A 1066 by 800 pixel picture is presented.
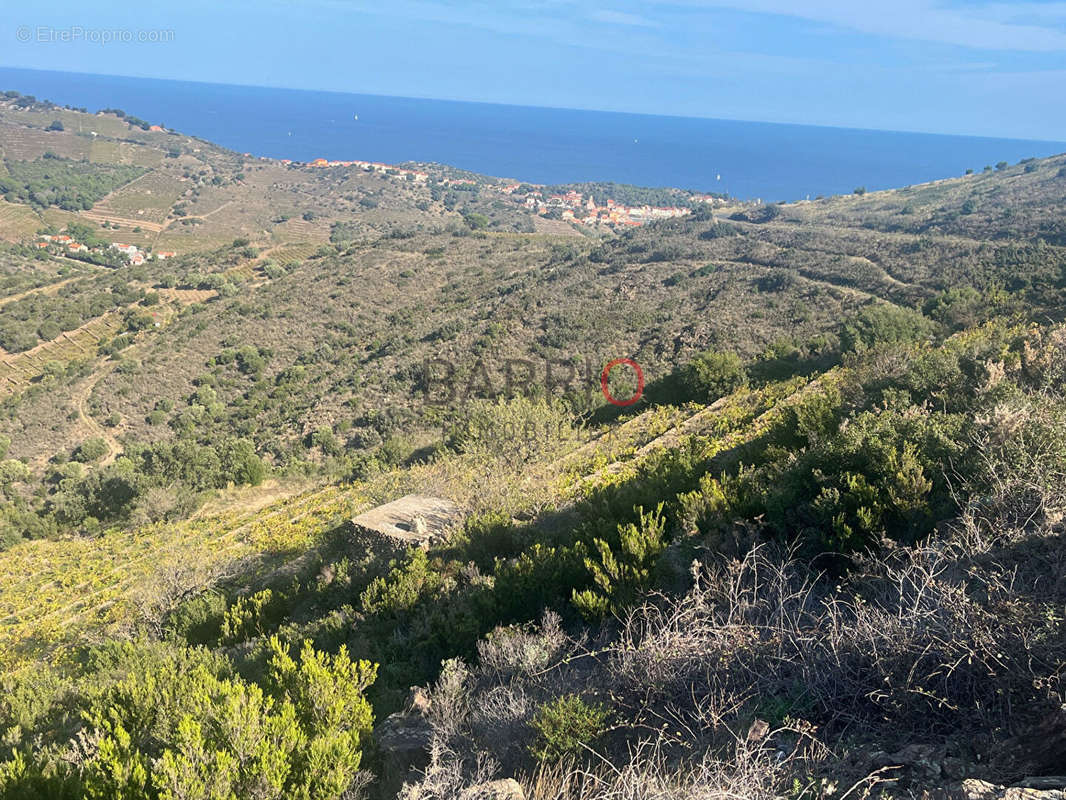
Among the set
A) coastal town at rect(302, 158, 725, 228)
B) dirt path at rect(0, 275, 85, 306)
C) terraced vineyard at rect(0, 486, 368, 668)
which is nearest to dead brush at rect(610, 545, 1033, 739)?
terraced vineyard at rect(0, 486, 368, 668)

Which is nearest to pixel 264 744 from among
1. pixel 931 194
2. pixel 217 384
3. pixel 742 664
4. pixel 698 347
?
pixel 742 664

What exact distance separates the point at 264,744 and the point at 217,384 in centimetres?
3380

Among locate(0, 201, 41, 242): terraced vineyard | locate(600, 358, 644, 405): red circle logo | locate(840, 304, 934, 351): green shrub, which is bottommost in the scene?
locate(600, 358, 644, 405): red circle logo

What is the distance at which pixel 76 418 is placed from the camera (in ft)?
98.3

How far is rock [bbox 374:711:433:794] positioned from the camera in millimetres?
3756

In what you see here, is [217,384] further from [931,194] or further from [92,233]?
[931,194]

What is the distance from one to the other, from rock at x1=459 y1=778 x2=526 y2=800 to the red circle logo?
638 inches

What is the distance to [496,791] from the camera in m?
3.04

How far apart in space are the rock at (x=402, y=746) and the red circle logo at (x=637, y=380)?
1525 centimetres

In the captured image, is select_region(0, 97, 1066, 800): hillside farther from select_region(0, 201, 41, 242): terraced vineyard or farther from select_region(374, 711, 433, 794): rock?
select_region(0, 201, 41, 242): terraced vineyard

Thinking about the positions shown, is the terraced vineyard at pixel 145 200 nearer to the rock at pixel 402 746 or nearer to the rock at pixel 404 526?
the rock at pixel 404 526

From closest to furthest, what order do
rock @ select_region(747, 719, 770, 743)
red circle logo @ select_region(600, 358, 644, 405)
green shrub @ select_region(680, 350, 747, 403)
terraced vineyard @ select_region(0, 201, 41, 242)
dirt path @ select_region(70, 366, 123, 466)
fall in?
rock @ select_region(747, 719, 770, 743), green shrub @ select_region(680, 350, 747, 403), red circle logo @ select_region(600, 358, 644, 405), dirt path @ select_region(70, 366, 123, 466), terraced vineyard @ select_region(0, 201, 41, 242)

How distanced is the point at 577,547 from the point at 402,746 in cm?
256

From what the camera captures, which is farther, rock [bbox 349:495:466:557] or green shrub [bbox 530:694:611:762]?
rock [bbox 349:495:466:557]
